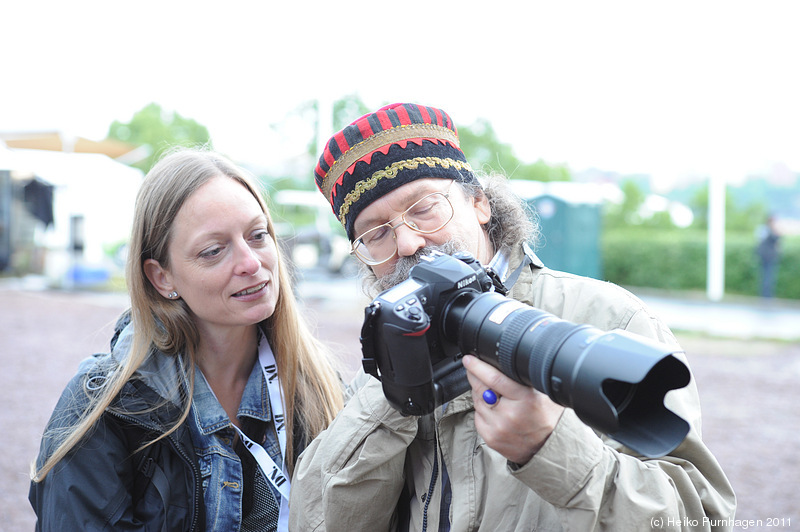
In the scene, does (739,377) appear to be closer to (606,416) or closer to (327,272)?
(606,416)

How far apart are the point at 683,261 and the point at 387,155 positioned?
17.0 meters

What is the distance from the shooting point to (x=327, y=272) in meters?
15.8

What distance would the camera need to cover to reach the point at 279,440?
2.30 meters

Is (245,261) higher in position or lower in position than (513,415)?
higher

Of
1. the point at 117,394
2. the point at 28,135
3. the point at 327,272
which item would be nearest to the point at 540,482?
the point at 117,394

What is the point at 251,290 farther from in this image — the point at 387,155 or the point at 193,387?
the point at 387,155

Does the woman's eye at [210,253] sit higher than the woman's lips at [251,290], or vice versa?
the woman's eye at [210,253]

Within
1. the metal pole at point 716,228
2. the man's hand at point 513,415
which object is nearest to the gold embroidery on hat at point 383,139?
the man's hand at point 513,415

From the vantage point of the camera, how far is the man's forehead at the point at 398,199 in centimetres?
206

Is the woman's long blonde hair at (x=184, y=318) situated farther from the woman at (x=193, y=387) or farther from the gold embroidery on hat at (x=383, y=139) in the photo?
the gold embroidery on hat at (x=383, y=139)

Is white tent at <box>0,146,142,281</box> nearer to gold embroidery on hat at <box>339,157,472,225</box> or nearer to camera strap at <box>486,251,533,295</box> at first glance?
gold embroidery on hat at <box>339,157,472,225</box>

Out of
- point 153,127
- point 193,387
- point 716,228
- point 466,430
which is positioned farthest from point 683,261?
point 153,127

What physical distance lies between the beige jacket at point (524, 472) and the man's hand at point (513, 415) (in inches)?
1.1

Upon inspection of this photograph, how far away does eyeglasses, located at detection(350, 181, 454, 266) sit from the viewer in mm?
2006
